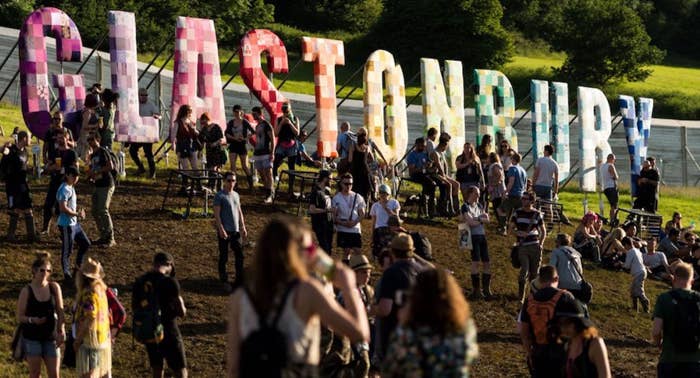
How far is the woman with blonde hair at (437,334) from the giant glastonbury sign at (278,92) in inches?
690

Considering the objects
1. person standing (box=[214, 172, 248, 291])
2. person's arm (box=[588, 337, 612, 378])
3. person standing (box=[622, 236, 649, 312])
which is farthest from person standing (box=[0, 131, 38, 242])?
person's arm (box=[588, 337, 612, 378])

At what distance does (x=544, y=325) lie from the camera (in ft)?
42.8

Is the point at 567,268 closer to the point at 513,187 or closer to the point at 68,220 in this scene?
the point at 68,220

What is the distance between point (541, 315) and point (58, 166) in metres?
9.57

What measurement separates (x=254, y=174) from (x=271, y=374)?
61.9ft

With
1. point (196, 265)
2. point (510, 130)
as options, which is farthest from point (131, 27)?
point (510, 130)

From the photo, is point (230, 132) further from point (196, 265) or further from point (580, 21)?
point (580, 21)

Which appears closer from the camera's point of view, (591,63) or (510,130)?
(510,130)

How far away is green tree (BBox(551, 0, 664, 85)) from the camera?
72.2 m

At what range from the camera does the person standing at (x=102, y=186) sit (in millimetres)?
19703

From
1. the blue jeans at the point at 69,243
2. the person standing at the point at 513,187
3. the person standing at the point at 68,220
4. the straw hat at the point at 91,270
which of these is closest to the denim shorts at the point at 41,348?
the straw hat at the point at 91,270

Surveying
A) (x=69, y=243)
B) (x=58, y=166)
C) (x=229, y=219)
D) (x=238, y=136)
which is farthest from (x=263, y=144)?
(x=69, y=243)

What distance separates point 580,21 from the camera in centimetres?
7344

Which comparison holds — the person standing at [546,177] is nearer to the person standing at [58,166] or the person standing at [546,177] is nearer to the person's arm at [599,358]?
the person standing at [58,166]
